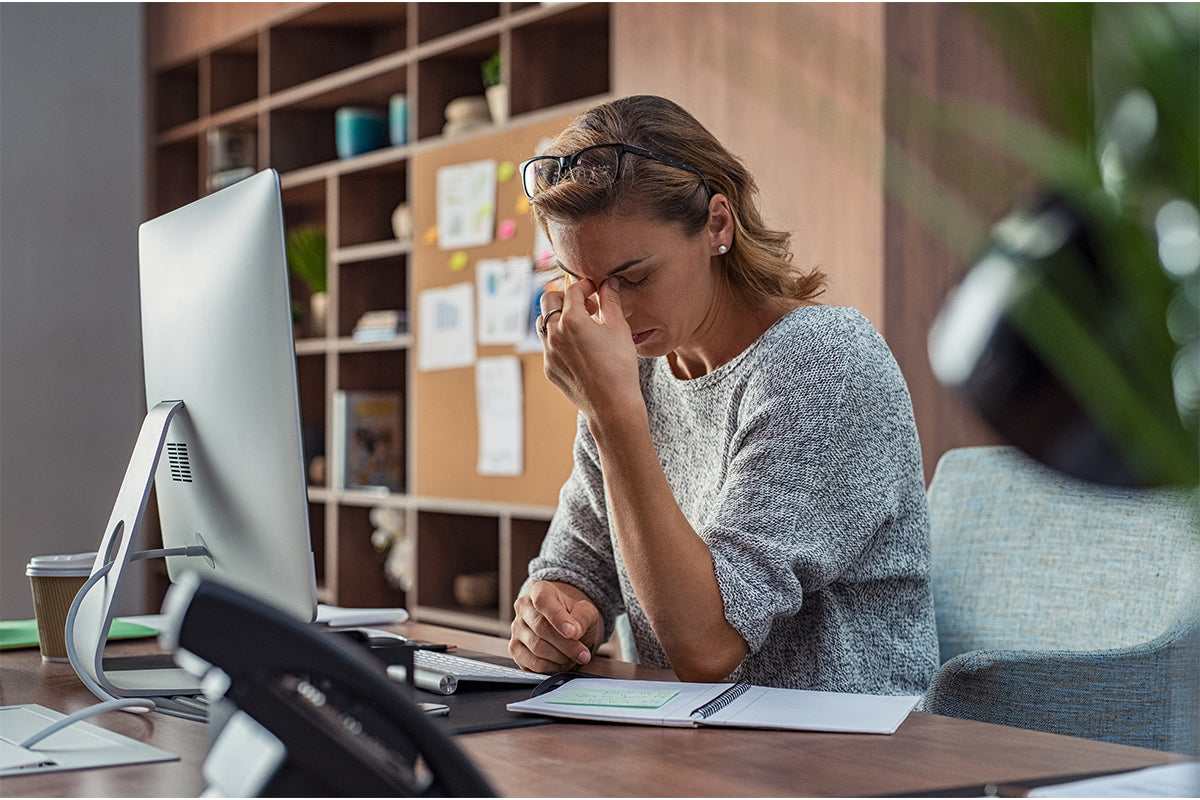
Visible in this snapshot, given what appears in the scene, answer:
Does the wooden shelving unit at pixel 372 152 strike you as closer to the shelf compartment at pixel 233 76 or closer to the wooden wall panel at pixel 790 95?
the shelf compartment at pixel 233 76

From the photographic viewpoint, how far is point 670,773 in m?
0.85

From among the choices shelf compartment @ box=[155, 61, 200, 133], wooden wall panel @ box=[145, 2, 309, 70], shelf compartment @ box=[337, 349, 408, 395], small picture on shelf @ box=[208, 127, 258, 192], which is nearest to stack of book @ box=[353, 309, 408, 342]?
shelf compartment @ box=[337, 349, 408, 395]

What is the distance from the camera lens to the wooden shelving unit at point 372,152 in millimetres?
3391

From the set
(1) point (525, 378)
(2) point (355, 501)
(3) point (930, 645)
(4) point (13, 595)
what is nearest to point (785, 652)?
(3) point (930, 645)

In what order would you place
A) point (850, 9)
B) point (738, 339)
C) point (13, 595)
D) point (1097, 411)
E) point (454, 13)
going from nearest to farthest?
1. point (1097, 411)
2. point (738, 339)
3. point (850, 9)
4. point (454, 13)
5. point (13, 595)

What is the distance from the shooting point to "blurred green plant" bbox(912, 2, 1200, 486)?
0.27 m

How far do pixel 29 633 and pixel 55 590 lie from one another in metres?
0.23

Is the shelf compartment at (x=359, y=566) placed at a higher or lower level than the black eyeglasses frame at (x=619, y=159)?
lower

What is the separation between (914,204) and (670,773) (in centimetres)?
60

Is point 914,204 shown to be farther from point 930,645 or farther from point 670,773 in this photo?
point 930,645

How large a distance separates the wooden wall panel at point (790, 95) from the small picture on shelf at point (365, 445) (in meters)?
1.48

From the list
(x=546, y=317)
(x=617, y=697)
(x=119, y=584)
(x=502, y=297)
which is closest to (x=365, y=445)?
(x=502, y=297)

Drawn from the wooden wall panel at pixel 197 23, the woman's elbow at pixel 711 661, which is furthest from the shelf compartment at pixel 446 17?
Result: the woman's elbow at pixel 711 661

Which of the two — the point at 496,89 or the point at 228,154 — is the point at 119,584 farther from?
the point at 228,154
